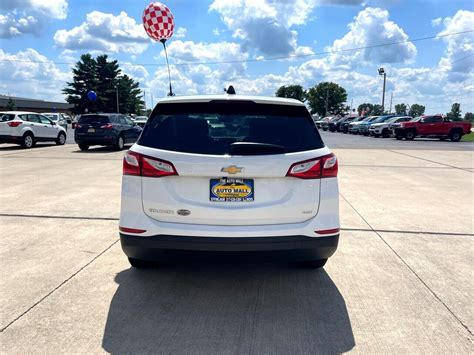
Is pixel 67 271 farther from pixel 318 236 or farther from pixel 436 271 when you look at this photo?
pixel 436 271

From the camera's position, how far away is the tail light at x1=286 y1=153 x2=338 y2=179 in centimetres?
320

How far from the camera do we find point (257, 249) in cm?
316

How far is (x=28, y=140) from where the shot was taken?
57.2ft

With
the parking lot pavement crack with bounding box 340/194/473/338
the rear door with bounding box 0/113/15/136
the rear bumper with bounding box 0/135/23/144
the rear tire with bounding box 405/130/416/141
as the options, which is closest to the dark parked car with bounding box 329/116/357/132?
the rear tire with bounding box 405/130/416/141

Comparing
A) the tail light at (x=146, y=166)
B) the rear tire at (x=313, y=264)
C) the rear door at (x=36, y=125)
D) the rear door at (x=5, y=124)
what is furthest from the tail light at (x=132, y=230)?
the rear door at (x=36, y=125)

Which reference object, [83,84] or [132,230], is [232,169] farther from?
[83,84]

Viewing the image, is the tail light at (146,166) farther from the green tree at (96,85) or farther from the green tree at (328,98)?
the green tree at (328,98)

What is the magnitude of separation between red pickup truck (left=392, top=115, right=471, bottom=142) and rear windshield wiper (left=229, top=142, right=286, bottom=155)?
87.4 ft

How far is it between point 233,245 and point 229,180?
1.70ft

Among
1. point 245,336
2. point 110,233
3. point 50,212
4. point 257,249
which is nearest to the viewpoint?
point 245,336

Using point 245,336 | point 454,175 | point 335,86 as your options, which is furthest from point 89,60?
point 245,336

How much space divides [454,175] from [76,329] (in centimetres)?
1077

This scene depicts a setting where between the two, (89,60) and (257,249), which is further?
(89,60)

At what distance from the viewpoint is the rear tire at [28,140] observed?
17.2 m
